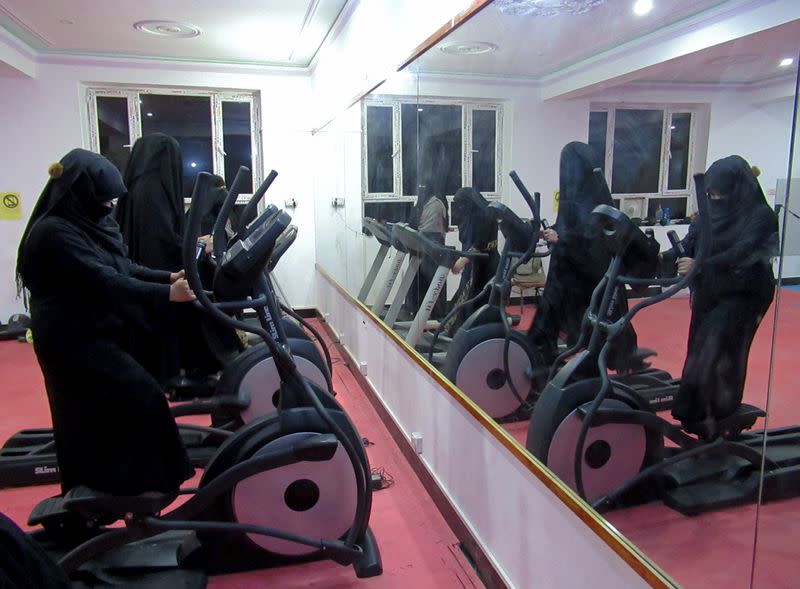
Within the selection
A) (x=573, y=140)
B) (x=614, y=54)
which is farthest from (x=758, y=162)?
(x=573, y=140)

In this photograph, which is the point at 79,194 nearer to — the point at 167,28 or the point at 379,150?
the point at 379,150

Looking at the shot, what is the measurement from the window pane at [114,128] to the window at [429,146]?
3655 mm

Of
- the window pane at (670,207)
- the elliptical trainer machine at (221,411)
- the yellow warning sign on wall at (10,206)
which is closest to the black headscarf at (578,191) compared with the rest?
the window pane at (670,207)

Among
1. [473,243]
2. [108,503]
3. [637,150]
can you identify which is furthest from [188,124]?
[637,150]

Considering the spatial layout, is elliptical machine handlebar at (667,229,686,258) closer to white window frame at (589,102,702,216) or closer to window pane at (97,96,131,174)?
white window frame at (589,102,702,216)

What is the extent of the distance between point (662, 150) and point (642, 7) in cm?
36

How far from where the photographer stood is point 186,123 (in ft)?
22.0

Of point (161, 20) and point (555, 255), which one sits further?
point (161, 20)

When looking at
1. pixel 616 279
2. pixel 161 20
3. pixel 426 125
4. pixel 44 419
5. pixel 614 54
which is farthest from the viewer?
pixel 161 20

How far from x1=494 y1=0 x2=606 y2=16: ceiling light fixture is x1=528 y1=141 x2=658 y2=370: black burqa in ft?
1.31

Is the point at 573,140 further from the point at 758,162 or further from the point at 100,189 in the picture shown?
the point at 100,189

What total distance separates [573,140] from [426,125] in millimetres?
1411

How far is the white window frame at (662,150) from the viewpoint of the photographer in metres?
1.38

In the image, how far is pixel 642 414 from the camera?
184 centimetres
